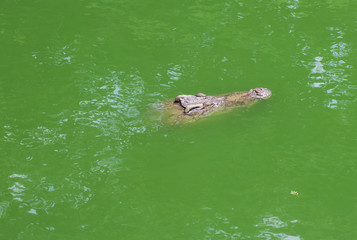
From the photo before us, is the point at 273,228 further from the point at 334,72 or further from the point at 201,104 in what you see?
the point at 334,72

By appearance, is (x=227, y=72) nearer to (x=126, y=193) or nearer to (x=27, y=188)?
(x=126, y=193)

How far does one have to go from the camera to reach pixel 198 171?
17.4ft

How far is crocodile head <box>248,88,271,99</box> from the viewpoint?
648 cm

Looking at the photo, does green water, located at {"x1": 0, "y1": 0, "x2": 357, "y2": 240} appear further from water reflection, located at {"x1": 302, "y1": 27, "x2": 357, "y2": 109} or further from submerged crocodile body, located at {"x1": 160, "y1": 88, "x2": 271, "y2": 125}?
submerged crocodile body, located at {"x1": 160, "y1": 88, "x2": 271, "y2": 125}

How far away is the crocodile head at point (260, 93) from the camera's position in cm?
648

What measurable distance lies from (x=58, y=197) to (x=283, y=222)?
2.19 metres

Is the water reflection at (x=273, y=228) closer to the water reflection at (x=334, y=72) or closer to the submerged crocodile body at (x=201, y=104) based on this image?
the submerged crocodile body at (x=201, y=104)

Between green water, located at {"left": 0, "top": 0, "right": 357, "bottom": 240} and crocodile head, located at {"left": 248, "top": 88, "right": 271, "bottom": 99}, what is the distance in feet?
0.47

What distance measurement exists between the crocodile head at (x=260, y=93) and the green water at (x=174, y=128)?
144 mm

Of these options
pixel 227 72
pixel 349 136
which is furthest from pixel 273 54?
pixel 349 136

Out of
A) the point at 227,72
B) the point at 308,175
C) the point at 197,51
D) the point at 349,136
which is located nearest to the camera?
the point at 308,175

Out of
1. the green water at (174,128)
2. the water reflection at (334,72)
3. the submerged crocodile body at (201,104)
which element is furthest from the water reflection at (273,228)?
the water reflection at (334,72)

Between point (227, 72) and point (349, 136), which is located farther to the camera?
point (227, 72)

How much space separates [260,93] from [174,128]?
1.32 meters
